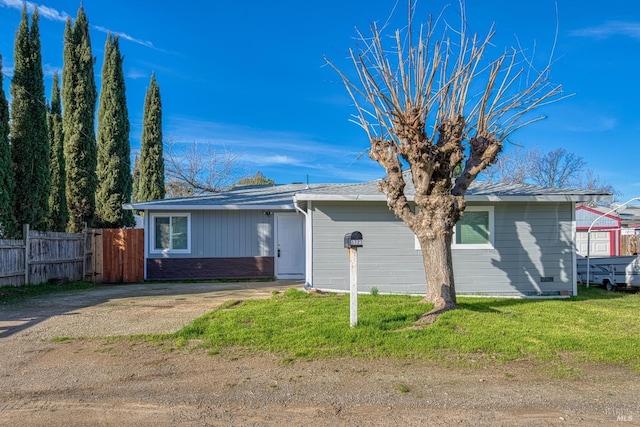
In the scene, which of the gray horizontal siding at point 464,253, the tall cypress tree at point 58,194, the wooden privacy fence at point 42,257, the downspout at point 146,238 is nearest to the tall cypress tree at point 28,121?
the wooden privacy fence at point 42,257

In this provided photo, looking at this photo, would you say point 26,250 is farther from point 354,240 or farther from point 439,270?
point 439,270

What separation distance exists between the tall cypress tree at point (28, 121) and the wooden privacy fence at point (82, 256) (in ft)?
2.98

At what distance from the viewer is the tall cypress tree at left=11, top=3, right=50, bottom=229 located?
12352 millimetres

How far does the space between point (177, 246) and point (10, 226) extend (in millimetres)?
4357

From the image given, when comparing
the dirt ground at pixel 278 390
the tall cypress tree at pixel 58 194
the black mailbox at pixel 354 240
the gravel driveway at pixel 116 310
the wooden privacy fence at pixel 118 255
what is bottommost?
the dirt ground at pixel 278 390

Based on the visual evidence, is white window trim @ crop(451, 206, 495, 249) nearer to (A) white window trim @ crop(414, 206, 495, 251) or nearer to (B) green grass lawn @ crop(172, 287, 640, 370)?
(A) white window trim @ crop(414, 206, 495, 251)

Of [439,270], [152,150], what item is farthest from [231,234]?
[152,150]

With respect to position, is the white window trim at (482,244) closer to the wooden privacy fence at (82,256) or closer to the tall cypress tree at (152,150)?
the wooden privacy fence at (82,256)

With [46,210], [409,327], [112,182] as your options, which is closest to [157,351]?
[409,327]

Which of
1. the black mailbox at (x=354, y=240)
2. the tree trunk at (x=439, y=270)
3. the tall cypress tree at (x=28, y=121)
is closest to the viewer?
the black mailbox at (x=354, y=240)

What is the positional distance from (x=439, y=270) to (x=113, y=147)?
14913 mm

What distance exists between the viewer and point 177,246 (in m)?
13.9

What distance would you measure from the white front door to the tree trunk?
6774 mm

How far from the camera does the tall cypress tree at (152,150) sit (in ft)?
67.5
